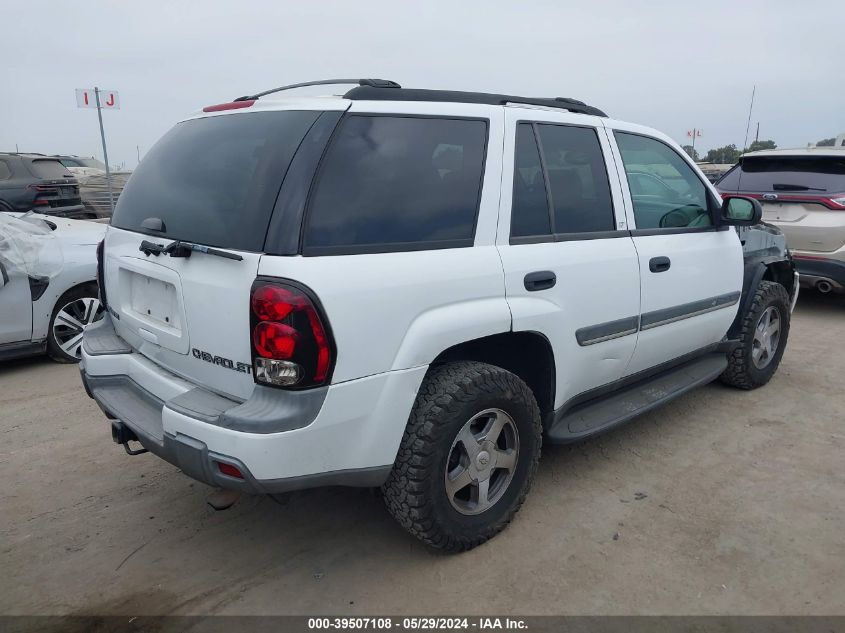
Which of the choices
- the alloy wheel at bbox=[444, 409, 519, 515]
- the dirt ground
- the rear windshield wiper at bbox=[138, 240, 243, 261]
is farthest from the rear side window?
the dirt ground

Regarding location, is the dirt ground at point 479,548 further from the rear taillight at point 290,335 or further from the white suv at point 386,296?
the rear taillight at point 290,335

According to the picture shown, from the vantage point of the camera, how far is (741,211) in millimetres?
3855

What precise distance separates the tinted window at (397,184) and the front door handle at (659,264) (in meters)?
1.21

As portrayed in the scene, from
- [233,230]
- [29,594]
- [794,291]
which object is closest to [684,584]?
[233,230]

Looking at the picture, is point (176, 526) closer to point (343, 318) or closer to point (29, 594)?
point (29, 594)

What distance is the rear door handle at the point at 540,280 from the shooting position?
2719 mm

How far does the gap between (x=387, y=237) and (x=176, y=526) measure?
5.70 ft

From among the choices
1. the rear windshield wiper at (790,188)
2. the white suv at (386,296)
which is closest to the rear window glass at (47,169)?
the white suv at (386,296)

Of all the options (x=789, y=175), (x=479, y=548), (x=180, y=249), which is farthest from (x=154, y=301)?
(x=789, y=175)

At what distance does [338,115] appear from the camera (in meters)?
2.33

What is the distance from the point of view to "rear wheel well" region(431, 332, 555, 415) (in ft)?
9.08

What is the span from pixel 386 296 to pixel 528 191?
1.00m

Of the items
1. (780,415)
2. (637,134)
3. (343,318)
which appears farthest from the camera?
(780,415)

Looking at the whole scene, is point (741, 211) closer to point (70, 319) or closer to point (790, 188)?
point (790, 188)
